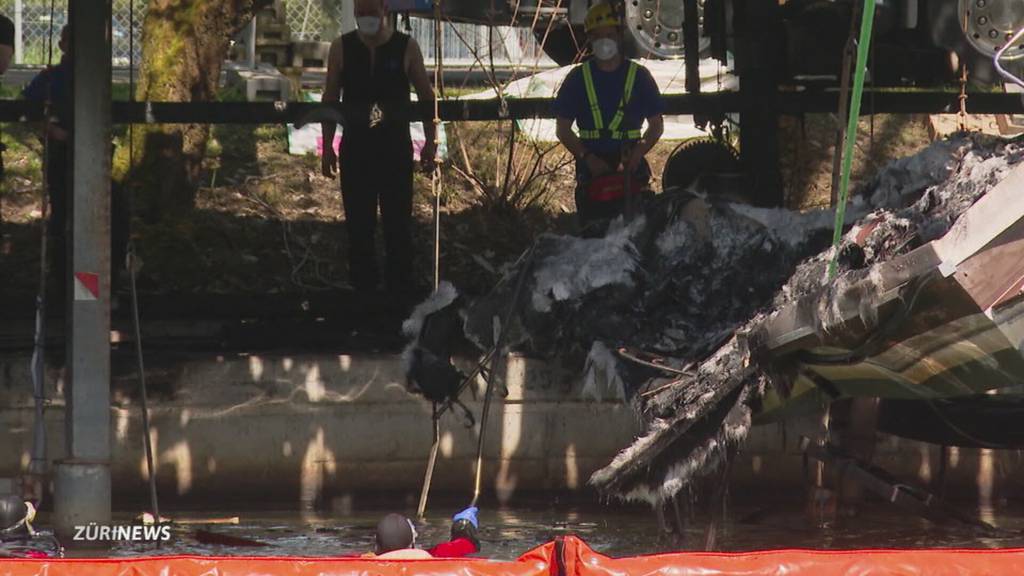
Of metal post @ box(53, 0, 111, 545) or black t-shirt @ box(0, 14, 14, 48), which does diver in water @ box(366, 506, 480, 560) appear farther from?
black t-shirt @ box(0, 14, 14, 48)

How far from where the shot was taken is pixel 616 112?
1102 cm

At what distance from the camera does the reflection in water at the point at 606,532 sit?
31.2 ft

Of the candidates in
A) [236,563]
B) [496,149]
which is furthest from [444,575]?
[496,149]

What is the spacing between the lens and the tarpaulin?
5.70 m

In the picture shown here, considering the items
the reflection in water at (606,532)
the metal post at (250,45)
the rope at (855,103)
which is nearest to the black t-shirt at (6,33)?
the reflection in water at (606,532)

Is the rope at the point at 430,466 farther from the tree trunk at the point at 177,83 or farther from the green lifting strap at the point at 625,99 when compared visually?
the tree trunk at the point at 177,83

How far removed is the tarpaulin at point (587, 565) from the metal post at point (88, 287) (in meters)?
3.20

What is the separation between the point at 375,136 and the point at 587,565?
6086 mm

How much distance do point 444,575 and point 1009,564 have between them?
66.4 inches

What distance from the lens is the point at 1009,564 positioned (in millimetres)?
5688

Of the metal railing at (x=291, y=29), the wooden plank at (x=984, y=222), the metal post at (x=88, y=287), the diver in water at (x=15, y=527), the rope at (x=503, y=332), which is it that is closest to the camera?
the wooden plank at (x=984, y=222)

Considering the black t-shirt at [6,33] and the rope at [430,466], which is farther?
the black t-shirt at [6,33]

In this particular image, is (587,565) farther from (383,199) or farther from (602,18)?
(383,199)

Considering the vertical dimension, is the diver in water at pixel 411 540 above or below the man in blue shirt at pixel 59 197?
below
